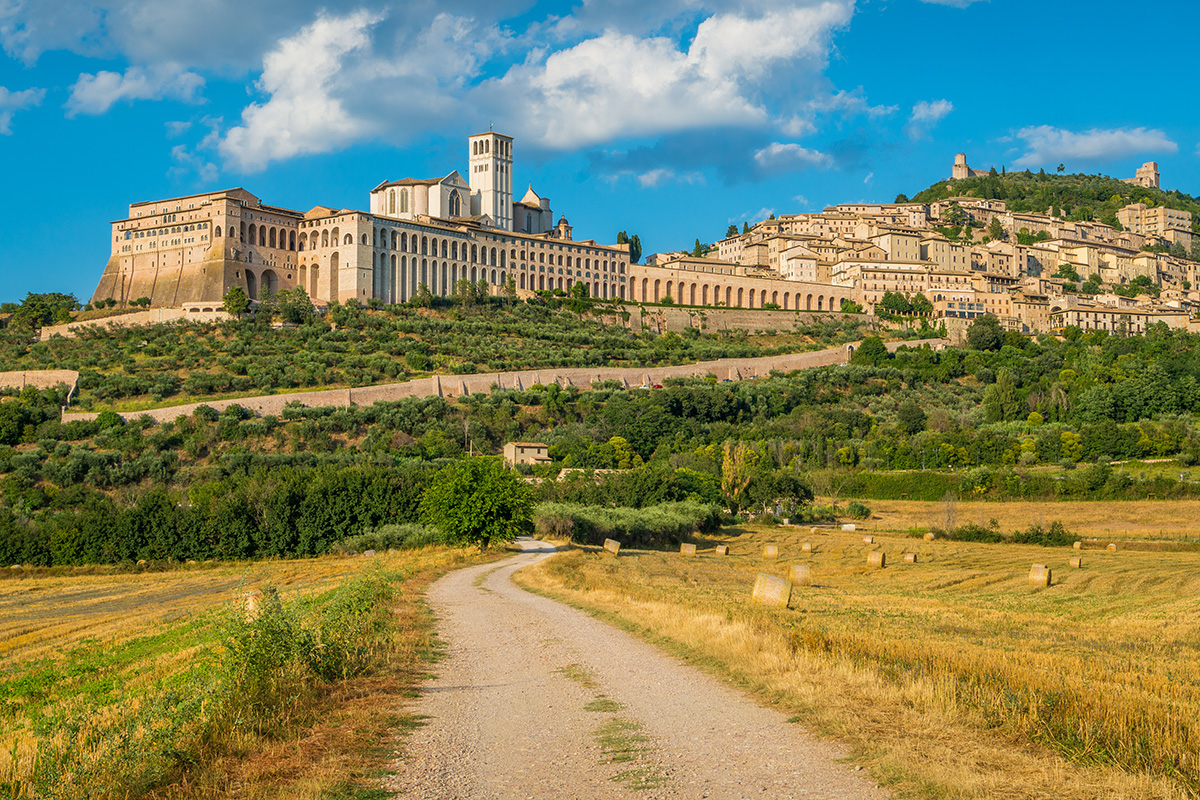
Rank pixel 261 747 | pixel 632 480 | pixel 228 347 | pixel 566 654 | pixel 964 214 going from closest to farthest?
pixel 261 747 < pixel 566 654 < pixel 632 480 < pixel 228 347 < pixel 964 214

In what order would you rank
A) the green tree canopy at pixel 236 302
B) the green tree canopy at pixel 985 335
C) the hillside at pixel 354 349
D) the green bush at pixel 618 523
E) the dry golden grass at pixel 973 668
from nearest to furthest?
1. the dry golden grass at pixel 973 668
2. the green bush at pixel 618 523
3. the hillside at pixel 354 349
4. the green tree canopy at pixel 236 302
5. the green tree canopy at pixel 985 335

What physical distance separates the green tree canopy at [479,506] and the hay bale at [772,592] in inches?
634

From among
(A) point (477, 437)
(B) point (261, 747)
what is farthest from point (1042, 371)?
(B) point (261, 747)

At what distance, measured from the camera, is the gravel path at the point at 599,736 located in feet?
19.4

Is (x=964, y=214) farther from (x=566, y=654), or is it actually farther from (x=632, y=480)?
(x=566, y=654)

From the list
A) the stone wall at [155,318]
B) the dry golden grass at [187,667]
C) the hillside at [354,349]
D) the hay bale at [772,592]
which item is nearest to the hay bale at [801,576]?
the hay bale at [772,592]

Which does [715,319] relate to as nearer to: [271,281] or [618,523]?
[271,281]

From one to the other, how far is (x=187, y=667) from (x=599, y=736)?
6.00m

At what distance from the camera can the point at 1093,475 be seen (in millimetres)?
46469

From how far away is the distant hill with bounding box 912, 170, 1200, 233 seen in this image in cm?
15062

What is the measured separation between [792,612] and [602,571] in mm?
8315

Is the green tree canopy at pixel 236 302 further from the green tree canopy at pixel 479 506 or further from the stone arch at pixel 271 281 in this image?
the green tree canopy at pixel 479 506

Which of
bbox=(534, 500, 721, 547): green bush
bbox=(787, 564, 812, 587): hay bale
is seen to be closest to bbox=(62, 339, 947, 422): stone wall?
bbox=(534, 500, 721, 547): green bush

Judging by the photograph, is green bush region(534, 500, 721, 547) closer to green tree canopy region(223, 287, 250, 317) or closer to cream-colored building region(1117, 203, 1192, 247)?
green tree canopy region(223, 287, 250, 317)
